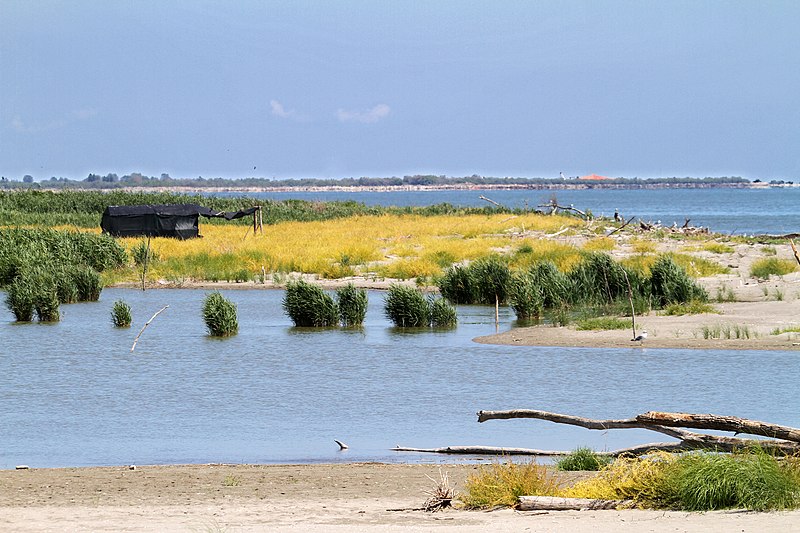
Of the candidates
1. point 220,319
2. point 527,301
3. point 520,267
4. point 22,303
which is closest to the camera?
point 220,319

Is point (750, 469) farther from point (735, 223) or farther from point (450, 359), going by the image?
point (735, 223)

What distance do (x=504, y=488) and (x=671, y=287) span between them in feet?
73.1

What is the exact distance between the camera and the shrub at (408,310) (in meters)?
29.9

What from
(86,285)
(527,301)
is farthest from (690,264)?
(86,285)

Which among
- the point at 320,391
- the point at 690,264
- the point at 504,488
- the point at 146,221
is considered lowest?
the point at 320,391

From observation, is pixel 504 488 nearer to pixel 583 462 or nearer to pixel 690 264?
pixel 583 462

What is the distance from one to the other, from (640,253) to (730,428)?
35175 millimetres

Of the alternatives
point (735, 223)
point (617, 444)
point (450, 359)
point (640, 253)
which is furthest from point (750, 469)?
point (735, 223)

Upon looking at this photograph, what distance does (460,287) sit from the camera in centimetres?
3531

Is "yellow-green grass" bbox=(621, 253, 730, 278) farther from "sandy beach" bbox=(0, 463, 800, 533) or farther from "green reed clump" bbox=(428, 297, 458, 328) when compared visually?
"sandy beach" bbox=(0, 463, 800, 533)

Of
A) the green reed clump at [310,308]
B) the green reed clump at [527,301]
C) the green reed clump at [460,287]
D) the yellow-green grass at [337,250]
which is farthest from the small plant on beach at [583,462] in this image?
the yellow-green grass at [337,250]

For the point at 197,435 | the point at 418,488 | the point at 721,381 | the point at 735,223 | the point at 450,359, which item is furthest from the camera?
the point at 735,223

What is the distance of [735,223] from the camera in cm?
9219

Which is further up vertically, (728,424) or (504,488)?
(728,424)
